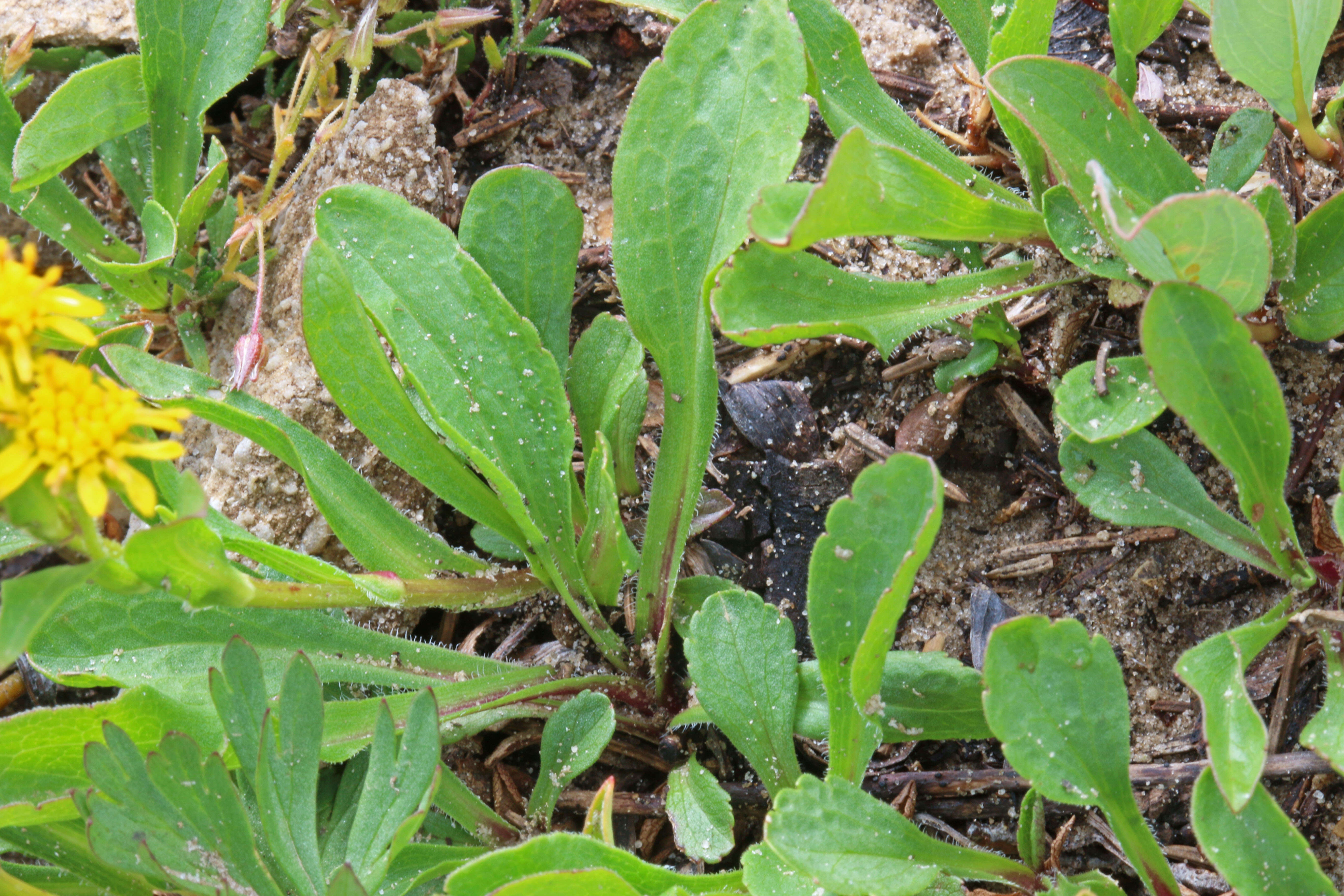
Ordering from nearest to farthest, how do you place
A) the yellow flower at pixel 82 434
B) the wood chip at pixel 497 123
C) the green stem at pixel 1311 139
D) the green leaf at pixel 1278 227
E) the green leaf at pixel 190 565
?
the yellow flower at pixel 82 434, the green leaf at pixel 190 565, the green leaf at pixel 1278 227, the green stem at pixel 1311 139, the wood chip at pixel 497 123

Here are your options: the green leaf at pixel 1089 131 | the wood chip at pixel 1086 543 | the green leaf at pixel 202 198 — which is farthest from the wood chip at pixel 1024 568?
the green leaf at pixel 202 198

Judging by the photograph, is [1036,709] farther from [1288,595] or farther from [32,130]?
[32,130]

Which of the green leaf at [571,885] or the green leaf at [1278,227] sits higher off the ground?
the green leaf at [1278,227]

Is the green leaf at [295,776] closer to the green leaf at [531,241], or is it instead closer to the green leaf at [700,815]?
the green leaf at [700,815]

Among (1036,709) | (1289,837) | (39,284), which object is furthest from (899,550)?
(39,284)

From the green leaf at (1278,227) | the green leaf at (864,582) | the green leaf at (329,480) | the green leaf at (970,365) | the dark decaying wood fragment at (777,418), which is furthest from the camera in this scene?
the dark decaying wood fragment at (777,418)

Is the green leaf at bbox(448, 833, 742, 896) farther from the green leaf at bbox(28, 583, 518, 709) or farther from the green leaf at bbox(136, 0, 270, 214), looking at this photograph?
the green leaf at bbox(136, 0, 270, 214)
